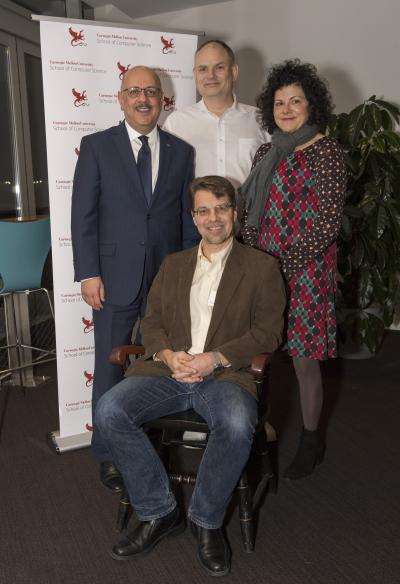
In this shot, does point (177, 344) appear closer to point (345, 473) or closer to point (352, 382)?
point (345, 473)

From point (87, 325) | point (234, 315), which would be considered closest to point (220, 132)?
point (234, 315)

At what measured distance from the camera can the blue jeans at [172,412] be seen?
193 cm

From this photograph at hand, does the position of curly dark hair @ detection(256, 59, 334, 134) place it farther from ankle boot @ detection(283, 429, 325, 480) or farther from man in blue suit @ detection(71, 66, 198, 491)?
ankle boot @ detection(283, 429, 325, 480)

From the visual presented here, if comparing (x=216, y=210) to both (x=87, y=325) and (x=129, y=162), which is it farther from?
(x=87, y=325)

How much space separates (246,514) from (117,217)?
1.34m

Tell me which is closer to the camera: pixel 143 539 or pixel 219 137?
pixel 143 539

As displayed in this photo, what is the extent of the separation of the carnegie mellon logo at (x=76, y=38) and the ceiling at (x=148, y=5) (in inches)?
132

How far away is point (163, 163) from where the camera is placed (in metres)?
2.55

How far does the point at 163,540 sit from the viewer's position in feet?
7.15

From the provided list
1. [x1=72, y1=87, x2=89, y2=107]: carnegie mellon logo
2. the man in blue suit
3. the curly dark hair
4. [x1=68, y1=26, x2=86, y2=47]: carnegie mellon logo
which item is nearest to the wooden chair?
the man in blue suit

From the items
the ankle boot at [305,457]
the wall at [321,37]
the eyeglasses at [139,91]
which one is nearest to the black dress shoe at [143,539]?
the ankle boot at [305,457]

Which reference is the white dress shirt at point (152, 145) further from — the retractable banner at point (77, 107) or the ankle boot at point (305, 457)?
the ankle boot at point (305, 457)

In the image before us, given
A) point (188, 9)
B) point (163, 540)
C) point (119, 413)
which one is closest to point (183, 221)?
point (119, 413)

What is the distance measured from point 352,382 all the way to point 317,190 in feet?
6.60
